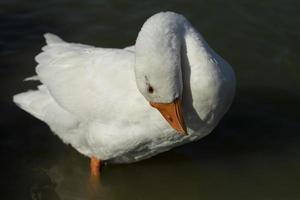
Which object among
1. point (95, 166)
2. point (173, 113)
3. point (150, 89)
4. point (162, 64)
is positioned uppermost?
point (162, 64)

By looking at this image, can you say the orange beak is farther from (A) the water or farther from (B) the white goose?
(A) the water

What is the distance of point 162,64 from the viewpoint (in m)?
4.60

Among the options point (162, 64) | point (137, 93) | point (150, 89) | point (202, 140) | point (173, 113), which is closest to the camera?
point (162, 64)

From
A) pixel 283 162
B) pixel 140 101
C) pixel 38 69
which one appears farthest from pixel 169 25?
pixel 283 162

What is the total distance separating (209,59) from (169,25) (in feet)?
1.49

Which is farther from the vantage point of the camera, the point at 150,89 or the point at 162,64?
the point at 150,89

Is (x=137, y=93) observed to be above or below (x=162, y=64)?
below

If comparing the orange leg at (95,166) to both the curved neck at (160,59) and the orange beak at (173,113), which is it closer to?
the orange beak at (173,113)

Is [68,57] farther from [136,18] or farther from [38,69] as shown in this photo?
[136,18]

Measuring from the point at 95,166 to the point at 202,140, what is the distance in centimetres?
139

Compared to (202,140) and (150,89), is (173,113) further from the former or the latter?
(202,140)

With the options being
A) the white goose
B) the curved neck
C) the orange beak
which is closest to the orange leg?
the white goose

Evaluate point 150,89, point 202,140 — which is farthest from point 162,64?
point 202,140

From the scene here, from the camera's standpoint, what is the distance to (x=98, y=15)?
855 cm
